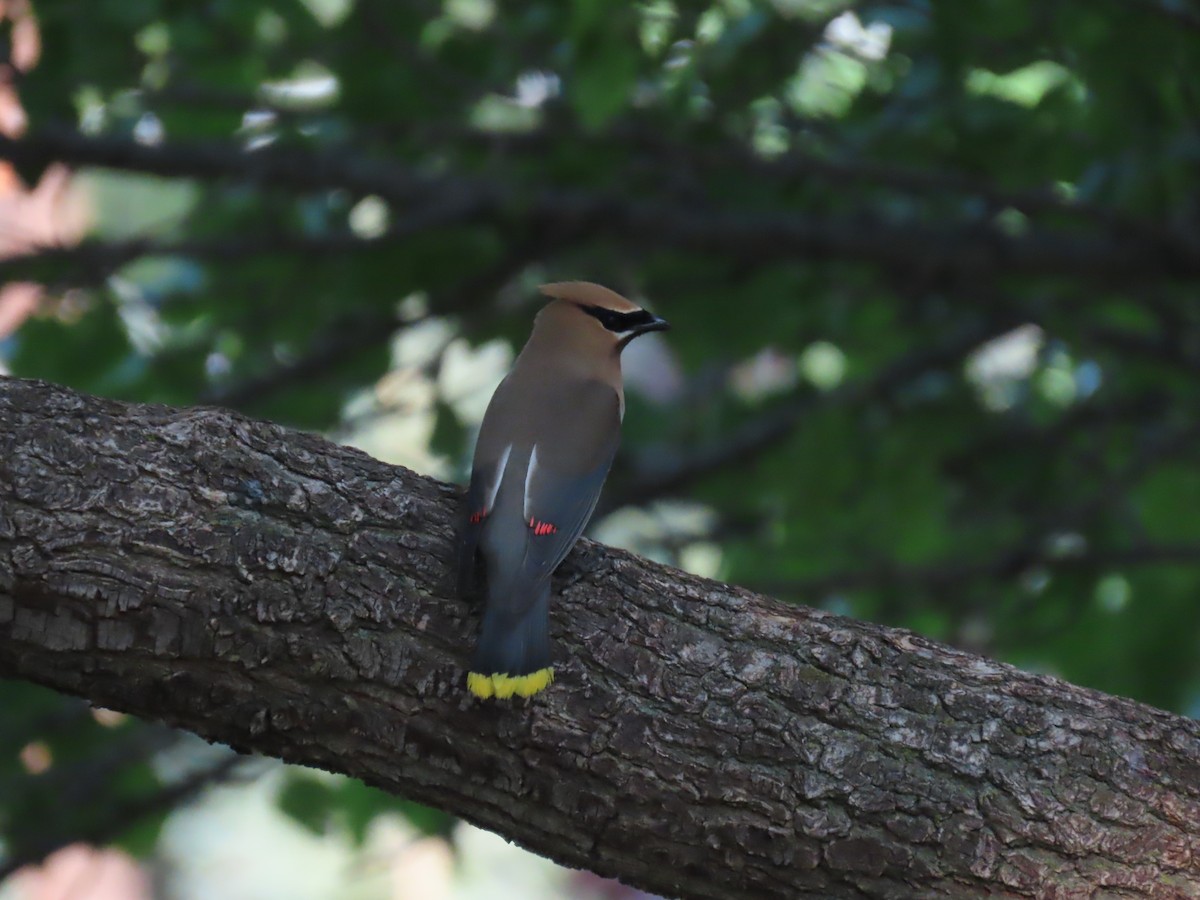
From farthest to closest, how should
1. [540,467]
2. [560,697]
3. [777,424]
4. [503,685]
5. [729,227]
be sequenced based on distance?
[777,424] → [729,227] → [540,467] → [560,697] → [503,685]

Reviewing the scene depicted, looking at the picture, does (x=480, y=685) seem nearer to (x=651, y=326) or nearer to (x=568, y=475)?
(x=568, y=475)

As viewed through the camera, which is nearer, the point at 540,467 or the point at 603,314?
the point at 540,467

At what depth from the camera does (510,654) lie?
2465 mm

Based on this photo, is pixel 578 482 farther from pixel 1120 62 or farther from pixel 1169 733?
pixel 1120 62

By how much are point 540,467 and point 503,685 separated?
82 centimetres

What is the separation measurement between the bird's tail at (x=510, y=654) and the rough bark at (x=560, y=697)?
0.04 metres

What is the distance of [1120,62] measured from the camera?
12.1ft

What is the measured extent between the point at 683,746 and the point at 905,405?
3357 mm

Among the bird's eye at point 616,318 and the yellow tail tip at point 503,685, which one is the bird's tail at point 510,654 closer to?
the yellow tail tip at point 503,685

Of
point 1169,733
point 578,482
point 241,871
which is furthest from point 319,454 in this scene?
point 241,871

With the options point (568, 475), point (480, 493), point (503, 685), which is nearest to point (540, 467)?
point (568, 475)

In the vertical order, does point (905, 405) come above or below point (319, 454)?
below

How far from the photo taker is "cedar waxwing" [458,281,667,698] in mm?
2551

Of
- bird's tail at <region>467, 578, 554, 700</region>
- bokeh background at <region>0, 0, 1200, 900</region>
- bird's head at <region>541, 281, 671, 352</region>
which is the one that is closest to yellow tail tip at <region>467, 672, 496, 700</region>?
bird's tail at <region>467, 578, 554, 700</region>
